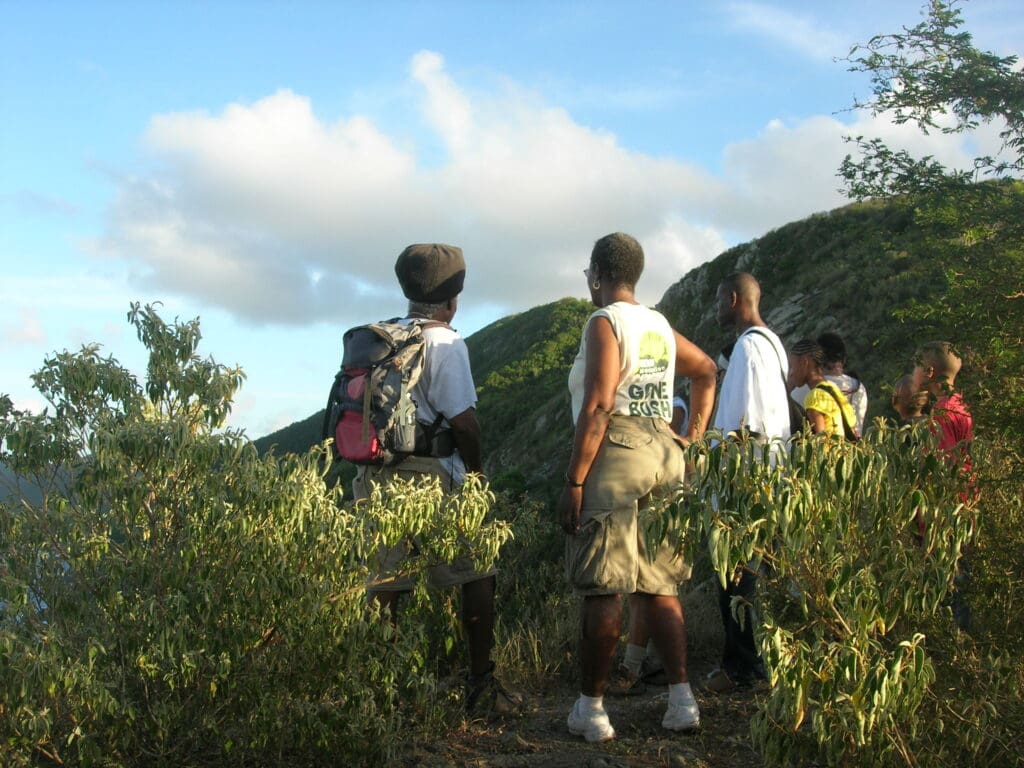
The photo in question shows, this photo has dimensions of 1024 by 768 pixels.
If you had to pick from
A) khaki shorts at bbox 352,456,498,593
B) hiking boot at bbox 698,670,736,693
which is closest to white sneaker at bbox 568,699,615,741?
khaki shorts at bbox 352,456,498,593

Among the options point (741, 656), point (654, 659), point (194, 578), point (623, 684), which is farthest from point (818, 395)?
point (194, 578)

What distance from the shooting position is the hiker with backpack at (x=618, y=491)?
12.3 ft

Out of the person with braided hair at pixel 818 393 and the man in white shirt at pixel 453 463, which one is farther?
the person with braided hair at pixel 818 393

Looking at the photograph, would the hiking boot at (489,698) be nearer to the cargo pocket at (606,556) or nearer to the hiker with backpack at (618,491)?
the hiker with backpack at (618,491)

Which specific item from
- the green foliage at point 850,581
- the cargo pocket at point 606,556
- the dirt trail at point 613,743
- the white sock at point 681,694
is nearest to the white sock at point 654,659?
the dirt trail at point 613,743

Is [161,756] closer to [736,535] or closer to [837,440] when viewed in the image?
[736,535]

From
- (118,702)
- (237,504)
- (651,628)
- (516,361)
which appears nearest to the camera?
(118,702)

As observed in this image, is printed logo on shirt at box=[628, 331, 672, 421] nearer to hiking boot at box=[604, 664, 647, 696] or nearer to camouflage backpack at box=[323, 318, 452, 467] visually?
camouflage backpack at box=[323, 318, 452, 467]

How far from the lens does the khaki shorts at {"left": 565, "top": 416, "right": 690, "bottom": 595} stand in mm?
3730

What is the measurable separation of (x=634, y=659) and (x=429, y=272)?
6.63 feet

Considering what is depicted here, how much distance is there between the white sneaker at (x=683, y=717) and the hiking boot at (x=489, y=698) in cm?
64

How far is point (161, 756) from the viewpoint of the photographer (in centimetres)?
329

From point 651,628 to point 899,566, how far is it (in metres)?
1.30

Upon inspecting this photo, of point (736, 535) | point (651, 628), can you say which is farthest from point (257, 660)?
point (736, 535)
